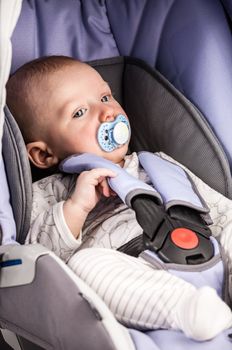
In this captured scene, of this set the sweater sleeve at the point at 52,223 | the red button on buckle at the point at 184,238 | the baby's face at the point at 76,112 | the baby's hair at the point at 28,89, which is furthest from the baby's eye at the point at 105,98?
the red button on buckle at the point at 184,238

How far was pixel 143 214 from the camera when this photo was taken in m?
1.21

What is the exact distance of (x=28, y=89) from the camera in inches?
56.1

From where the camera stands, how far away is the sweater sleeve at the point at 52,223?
4.13 ft

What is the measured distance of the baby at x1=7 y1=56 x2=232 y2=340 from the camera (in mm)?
1012

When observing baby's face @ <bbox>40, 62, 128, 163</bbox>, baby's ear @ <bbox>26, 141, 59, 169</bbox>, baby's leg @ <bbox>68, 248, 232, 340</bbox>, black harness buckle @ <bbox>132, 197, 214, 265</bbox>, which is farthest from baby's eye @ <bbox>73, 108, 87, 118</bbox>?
baby's leg @ <bbox>68, 248, 232, 340</bbox>

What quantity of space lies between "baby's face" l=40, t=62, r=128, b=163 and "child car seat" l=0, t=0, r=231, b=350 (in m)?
0.15

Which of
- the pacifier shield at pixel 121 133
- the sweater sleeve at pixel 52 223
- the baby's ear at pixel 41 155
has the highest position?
the pacifier shield at pixel 121 133

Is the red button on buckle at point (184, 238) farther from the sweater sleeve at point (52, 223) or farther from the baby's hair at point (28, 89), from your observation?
the baby's hair at point (28, 89)

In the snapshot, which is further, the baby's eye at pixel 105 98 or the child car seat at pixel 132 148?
the baby's eye at pixel 105 98

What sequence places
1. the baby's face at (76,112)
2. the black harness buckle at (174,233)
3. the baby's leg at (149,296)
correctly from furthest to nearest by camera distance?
the baby's face at (76,112) → the black harness buckle at (174,233) → the baby's leg at (149,296)

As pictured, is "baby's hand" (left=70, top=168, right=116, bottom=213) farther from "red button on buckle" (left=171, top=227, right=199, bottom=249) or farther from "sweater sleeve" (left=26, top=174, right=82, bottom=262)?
"red button on buckle" (left=171, top=227, right=199, bottom=249)

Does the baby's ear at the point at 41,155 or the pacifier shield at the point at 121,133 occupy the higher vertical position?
the pacifier shield at the point at 121,133

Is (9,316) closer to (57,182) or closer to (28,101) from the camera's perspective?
(57,182)

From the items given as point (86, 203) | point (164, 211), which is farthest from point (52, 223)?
point (164, 211)
